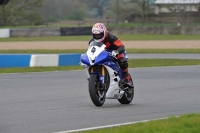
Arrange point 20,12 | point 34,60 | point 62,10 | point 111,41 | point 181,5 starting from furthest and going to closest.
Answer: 1. point 62,10
2. point 181,5
3. point 20,12
4. point 34,60
5. point 111,41

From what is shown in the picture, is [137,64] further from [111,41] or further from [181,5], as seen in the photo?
[181,5]

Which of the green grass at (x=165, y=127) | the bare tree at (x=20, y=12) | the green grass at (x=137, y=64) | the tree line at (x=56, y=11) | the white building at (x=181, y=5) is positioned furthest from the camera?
the white building at (x=181, y=5)

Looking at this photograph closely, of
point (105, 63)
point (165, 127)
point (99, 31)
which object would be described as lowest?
point (165, 127)

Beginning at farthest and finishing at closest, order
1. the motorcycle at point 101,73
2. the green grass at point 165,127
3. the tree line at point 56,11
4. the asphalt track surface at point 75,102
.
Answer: the tree line at point 56,11 < the motorcycle at point 101,73 < the asphalt track surface at point 75,102 < the green grass at point 165,127

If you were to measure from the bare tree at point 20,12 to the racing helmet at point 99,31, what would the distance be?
154 feet

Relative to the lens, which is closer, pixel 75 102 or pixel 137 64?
pixel 75 102

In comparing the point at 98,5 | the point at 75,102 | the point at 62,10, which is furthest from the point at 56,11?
the point at 75,102

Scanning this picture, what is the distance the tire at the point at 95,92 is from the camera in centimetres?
979

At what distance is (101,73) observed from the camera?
397 inches

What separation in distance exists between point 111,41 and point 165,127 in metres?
3.12

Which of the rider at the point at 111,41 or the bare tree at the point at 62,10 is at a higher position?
the bare tree at the point at 62,10

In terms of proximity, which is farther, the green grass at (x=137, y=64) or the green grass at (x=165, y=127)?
the green grass at (x=137, y=64)

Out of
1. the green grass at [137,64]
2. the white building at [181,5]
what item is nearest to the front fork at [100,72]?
the green grass at [137,64]

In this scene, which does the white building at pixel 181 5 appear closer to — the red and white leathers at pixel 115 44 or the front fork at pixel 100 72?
the red and white leathers at pixel 115 44
